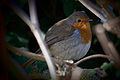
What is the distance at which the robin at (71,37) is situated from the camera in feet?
8.51

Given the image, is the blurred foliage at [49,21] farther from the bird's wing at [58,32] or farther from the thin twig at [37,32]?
the thin twig at [37,32]

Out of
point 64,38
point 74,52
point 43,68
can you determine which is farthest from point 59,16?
point 43,68

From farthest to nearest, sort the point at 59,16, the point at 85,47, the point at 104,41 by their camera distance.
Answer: the point at 59,16, the point at 85,47, the point at 104,41

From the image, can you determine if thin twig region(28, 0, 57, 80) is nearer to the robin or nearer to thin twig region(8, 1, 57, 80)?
thin twig region(8, 1, 57, 80)

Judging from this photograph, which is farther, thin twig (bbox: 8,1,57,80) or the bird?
the bird

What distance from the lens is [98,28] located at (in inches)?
25.7

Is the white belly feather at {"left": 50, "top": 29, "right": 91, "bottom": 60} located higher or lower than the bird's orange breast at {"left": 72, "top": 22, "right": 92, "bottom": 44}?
lower

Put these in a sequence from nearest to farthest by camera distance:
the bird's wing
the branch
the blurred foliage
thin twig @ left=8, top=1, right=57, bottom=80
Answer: the branch, thin twig @ left=8, top=1, right=57, bottom=80, the blurred foliage, the bird's wing

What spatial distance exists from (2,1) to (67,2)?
2.05 m

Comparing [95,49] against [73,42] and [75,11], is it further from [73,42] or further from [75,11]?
[75,11]

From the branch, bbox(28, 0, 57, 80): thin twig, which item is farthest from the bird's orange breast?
the branch

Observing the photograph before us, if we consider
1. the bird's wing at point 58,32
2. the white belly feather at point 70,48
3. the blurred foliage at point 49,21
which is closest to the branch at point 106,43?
the blurred foliage at point 49,21

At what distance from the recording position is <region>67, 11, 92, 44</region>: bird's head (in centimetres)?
264

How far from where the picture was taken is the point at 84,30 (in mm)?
2715
